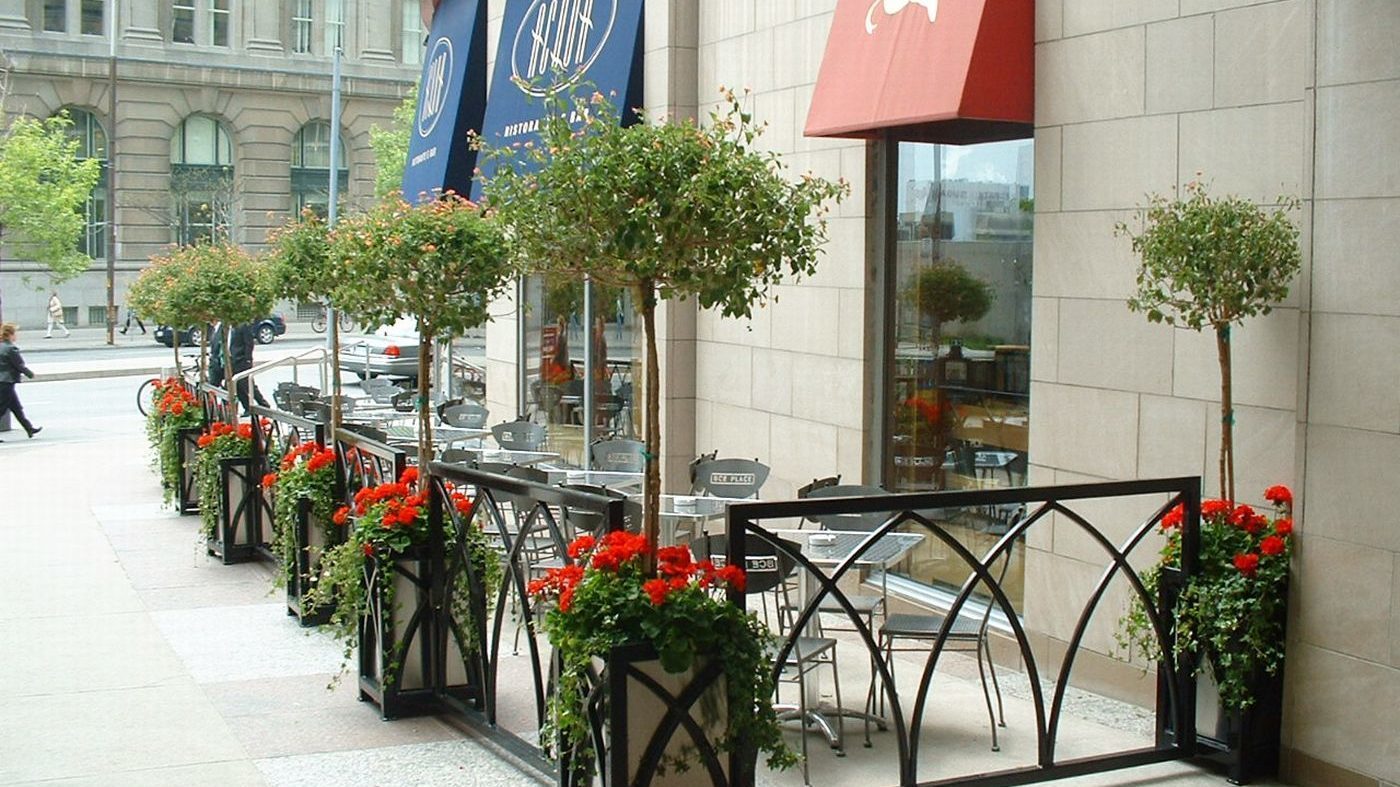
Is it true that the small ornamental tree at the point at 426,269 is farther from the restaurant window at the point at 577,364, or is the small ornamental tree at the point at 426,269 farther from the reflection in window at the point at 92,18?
the reflection in window at the point at 92,18

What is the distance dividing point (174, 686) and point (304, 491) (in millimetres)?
1688

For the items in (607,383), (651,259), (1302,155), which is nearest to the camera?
(651,259)

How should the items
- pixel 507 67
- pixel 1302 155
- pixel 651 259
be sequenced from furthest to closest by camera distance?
pixel 507 67 → pixel 1302 155 → pixel 651 259

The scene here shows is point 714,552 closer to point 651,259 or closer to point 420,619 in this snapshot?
point 420,619

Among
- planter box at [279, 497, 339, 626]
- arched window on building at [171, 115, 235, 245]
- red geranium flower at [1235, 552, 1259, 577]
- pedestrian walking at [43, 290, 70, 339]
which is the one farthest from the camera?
arched window on building at [171, 115, 235, 245]

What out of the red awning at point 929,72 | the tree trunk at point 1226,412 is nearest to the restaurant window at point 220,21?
the red awning at point 929,72

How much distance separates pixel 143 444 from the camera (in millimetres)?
22234

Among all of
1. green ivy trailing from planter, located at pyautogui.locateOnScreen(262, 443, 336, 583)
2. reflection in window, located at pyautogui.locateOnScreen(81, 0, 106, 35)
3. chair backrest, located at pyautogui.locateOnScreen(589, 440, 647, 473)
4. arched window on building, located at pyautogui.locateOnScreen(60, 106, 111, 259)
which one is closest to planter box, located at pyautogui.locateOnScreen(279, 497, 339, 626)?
green ivy trailing from planter, located at pyautogui.locateOnScreen(262, 443, 336, 583)

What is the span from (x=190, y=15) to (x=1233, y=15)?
172 ft

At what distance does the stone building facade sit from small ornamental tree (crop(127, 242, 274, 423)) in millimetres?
35673

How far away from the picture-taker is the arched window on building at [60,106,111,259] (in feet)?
168

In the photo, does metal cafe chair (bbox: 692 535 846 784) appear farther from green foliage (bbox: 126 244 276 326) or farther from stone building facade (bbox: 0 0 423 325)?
stone building facade (bbox: 0 0 423 325)

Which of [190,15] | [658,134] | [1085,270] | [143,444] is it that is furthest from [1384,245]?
[190,15]

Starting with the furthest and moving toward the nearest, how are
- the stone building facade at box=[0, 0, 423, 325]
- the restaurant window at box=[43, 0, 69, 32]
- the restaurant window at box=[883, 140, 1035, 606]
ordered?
the restaurant window at box=[43, 0, 69, 32] < the stone building facade at box=[0, 0, 423, 325] < the restaurant window at box=[883, 140, 1035, 606]
